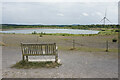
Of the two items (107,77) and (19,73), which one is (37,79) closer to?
(19,73)

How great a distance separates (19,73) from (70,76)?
2302mm

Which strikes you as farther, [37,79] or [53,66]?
[53,66]

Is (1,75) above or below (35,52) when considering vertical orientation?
below

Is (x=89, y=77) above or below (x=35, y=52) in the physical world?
below

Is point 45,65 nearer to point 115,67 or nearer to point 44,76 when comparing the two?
point 44,76

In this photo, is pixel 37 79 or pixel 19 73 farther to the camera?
pixel 19 73

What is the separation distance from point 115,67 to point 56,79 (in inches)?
137

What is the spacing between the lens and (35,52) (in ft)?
26.9

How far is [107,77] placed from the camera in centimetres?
616

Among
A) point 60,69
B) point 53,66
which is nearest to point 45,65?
point 53,66

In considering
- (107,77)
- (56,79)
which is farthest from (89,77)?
(56,79)

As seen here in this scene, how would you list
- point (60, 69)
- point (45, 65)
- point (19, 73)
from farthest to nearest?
point (45, 65), point (60, 69), point (19, 73)

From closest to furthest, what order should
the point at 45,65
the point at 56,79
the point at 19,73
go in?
the point at 56,79 < the point at 19,73 < the point at 45,65

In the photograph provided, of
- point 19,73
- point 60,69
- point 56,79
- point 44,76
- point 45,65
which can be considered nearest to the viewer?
point 56,79
